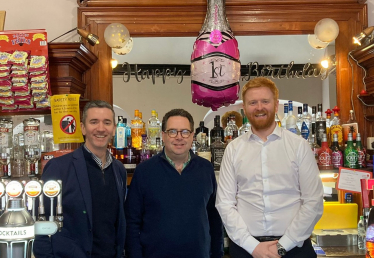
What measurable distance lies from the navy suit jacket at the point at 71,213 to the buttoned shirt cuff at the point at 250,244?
2.46 feet

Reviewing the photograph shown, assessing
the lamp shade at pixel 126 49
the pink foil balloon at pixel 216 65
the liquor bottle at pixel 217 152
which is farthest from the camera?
the lamp shade at pixel 126 49

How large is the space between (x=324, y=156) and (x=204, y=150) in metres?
0.88

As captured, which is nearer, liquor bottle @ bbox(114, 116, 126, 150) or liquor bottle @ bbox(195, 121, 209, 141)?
liquor bottle @ bbox(114, 116, 126, 150)

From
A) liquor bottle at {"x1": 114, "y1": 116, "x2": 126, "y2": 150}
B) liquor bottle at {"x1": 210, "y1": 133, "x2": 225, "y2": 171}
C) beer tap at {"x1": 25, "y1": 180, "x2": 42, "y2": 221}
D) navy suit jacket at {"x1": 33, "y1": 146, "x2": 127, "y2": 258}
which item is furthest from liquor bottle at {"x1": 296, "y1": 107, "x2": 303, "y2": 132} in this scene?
beer tap at {"x1": 25, "y1": 180, "x2": 42, "y2": 221}

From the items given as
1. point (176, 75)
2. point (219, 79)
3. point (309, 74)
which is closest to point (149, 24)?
point (176, 75)

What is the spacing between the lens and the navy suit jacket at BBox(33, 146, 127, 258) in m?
1.88

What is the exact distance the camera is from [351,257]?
2.58 m

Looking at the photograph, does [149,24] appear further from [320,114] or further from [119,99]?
[320,114]

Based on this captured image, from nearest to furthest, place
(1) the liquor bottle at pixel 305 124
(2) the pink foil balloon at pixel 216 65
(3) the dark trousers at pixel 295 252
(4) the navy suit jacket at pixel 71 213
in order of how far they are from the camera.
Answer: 1. (4) the navy suit jacket at pixel 71 213
2. (3) the dark trousers at pixel 295 252
3. (2) the pink foil balloon at pixel 216 65
4. (1) the liquor bottle at pixel 305 124

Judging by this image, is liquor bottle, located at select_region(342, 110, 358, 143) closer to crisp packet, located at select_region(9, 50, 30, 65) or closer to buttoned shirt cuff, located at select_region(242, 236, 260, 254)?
buttoned shirt cuff, located at select_region(242, 236, 260, 254)

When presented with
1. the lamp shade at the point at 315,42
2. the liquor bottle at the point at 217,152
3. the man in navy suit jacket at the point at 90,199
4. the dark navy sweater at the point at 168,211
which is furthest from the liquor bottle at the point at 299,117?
the man in navy suit jacket at the point at 90,199

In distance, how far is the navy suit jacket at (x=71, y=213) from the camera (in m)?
1.88

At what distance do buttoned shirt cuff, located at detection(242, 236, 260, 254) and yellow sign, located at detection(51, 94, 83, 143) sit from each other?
4.84 feet

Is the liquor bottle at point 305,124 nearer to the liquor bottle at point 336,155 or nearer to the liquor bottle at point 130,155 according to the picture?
the liquor bottle at point 336,155
